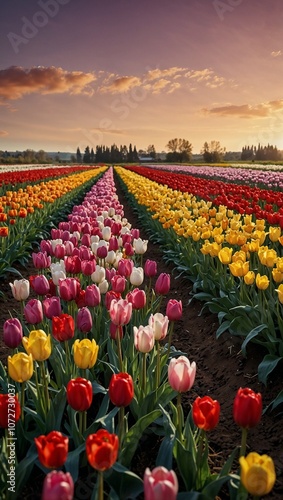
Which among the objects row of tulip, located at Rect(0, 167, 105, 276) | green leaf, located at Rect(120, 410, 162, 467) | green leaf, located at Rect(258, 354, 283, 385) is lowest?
green leaf, located at Rect(258, 354, 283, 385)

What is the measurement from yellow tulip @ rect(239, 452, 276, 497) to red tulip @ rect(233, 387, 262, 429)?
0.98 ft

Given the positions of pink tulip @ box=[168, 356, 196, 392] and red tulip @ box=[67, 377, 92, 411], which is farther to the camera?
pink tulip @ box=[168, 356, 196, 392]

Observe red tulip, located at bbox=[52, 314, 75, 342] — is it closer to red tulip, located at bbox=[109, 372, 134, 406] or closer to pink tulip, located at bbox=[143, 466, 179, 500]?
red tulip, located at bbox=[109, 372, 134, 406]

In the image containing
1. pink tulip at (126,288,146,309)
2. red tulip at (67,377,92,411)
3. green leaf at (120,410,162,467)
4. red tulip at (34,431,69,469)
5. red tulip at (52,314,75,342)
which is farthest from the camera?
pink tulip at (126,288,146,309)

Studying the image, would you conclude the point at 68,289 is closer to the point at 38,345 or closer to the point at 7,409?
the point at 38,345

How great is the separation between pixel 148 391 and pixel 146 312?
121 centimetres

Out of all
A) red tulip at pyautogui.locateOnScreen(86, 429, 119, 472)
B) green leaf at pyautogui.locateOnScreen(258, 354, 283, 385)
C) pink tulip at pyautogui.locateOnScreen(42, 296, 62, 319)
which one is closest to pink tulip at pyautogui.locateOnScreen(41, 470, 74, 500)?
red tulip at pyautogui.locateOnScreen(86, 429, 119, 472)

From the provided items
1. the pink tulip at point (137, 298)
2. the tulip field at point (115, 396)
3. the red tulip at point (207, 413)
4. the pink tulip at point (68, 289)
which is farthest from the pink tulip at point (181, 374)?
the pink tulip at point (68, 289)

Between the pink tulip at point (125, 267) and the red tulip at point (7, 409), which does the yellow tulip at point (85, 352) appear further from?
the pink tulip at point (125, 267)

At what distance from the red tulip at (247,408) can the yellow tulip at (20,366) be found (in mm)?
1009

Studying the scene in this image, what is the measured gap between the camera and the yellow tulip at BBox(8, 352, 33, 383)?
2105mm

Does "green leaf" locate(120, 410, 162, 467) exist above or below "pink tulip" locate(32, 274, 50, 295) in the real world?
below

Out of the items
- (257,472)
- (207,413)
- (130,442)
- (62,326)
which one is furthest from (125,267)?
(257,472)

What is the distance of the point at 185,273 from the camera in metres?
7.31
